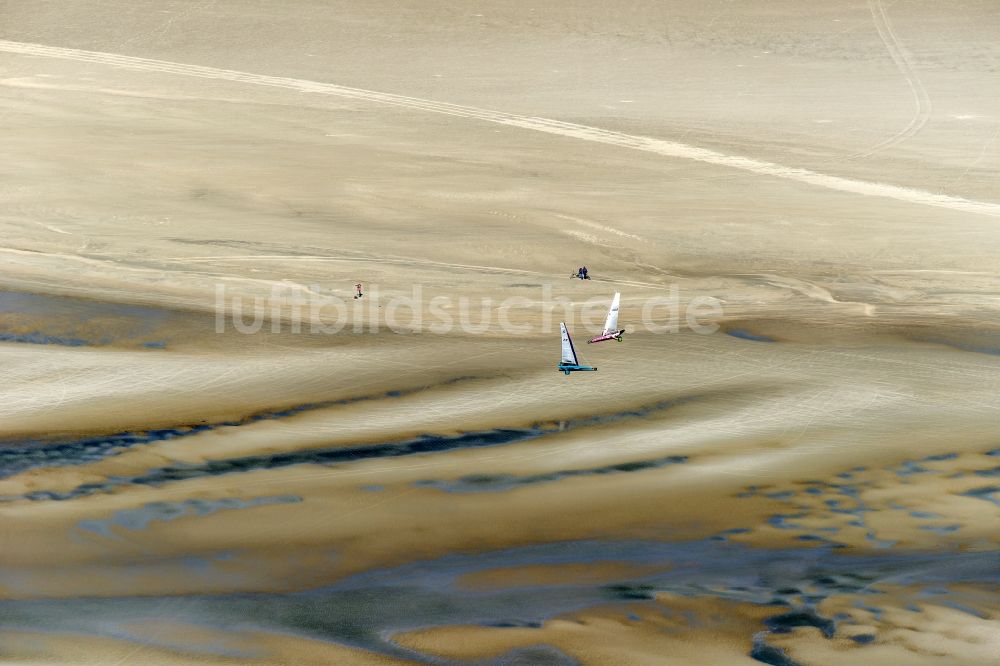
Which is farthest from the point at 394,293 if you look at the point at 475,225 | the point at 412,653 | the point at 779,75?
the point at 779,75

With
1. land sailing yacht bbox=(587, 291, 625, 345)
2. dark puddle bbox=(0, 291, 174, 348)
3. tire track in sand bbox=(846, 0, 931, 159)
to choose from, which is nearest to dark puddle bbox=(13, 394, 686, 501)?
land sailing yacht bbox=(587, 291, 625, 345)

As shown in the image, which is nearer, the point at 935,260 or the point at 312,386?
the point at 312,386

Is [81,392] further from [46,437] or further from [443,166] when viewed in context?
[443,166]

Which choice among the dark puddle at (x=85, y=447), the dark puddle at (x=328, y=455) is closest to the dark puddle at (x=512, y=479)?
the dark puddle at (x=328, y=455)

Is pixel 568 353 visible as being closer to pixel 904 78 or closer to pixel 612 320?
pixel 612 320

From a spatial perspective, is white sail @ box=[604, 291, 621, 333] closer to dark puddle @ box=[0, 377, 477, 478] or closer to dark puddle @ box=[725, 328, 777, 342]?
dark puddle @ box=[725, 328, 777, 342]

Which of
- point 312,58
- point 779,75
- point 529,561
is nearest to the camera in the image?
point 529,561

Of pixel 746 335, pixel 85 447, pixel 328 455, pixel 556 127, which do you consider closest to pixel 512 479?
pixel 328 455
